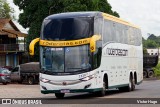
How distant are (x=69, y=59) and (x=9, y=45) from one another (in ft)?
147

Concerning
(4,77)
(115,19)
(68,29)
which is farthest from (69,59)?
(4,77)

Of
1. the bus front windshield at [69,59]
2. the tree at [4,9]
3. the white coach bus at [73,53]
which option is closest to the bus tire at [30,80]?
→ the white coach bus at [73,53]

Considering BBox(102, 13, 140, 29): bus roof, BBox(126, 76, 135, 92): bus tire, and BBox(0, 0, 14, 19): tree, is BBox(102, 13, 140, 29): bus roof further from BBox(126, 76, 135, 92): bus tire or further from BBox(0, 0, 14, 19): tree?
BBox(0, 0, 14, 19): tree

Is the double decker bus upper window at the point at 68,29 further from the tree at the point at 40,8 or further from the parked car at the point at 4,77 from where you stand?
the tree at the point at 40,8

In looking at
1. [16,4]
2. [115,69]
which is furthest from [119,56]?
[16,4]

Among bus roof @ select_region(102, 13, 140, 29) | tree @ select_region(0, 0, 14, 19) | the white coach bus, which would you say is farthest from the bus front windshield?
tree @ select_region(0, 0, 14, 19)

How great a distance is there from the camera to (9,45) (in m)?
66.2

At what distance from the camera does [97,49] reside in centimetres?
2325

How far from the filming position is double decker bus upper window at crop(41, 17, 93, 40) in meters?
22.5

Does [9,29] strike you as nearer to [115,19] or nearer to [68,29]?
[115,19]

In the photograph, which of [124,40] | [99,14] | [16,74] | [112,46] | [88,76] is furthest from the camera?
[16,74]

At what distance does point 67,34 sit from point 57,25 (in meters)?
0.72

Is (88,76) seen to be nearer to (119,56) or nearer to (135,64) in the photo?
(119,56)

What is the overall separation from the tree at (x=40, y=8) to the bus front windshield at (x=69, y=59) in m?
36.4
